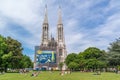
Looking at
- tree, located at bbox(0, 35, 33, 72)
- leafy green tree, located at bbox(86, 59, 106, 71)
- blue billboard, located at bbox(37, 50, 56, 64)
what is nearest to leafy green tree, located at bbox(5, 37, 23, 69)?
tree, located at bbox(0, 35, 33, 72)

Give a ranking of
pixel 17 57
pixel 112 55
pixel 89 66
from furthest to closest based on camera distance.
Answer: pixel 89 66, pixel 112 55, pixel 17 57

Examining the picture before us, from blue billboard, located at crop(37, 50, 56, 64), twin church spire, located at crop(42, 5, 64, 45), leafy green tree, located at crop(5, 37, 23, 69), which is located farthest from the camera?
twin church spire, located at crop(42, 5, 64, 45)

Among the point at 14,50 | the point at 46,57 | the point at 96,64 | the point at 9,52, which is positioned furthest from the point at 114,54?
the point at 46,57

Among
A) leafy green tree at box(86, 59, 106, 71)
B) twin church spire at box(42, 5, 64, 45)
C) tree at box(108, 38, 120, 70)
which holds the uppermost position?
twin church spire at box(42, 5, 64, 45)

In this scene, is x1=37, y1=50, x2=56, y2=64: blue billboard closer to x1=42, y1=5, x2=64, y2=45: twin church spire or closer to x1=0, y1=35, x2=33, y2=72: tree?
x1=42, y1=5, x2=64, y2=45: twin church spire

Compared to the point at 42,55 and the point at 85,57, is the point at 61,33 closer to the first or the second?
the point at 42,55

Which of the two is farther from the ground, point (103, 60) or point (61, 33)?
point (61, 33)

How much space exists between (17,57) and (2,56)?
6343 millimetres

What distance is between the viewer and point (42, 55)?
135m

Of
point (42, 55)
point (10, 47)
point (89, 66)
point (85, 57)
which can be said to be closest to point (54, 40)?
point (42, 55)

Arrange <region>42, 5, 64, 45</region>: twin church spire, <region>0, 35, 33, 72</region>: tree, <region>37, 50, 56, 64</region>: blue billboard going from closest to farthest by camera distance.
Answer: <region>0, 35, 33, 72</region>: tree
<region>37, 50, 56, 64</region>: blue billboard
<region>42, 5, 64, 45</region>: twin church spire

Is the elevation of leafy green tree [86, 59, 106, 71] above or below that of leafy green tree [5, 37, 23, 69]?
below

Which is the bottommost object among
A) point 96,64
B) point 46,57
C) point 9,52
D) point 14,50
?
point 96,64

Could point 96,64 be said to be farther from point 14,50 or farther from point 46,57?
point 46,57
